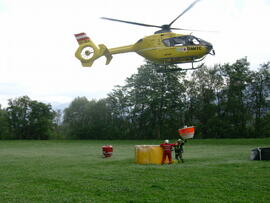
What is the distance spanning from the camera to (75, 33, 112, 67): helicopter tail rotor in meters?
19.6

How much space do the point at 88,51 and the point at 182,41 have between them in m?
6.31

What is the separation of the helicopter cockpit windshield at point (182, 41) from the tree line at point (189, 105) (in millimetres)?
31484

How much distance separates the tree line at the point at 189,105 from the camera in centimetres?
5375

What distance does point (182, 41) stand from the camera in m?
17.8

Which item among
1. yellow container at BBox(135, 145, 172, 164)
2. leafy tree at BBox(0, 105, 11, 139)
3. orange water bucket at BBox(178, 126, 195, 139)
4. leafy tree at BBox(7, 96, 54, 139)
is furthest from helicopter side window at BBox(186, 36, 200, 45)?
leafy tree at BBox(0, 105, 11, 139)

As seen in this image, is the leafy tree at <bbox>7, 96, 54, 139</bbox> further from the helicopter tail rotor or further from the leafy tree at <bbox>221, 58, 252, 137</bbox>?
the helicopter tail rotor

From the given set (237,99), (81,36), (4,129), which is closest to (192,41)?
(81,36)

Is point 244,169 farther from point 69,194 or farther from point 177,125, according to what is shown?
point 177,125

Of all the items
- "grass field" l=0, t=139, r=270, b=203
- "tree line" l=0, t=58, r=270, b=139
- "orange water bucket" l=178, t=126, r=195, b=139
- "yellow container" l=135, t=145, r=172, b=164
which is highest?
"tree line" l=0, t=58, r=270, b=139

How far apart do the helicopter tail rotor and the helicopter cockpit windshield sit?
4054 mm

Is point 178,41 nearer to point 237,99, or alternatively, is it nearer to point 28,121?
point 237,99

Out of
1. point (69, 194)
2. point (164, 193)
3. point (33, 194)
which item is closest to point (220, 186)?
point (164, 193)

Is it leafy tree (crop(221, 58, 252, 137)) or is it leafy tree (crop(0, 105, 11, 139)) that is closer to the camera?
leafy tree (crop(221, 58, 252, 137))

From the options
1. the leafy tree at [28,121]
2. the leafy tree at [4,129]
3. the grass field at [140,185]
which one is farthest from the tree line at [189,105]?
the grass field at [140,185]
